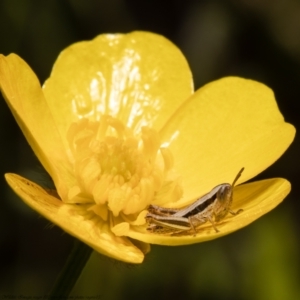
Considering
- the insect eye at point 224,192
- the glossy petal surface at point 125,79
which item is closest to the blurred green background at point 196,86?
the glossy petal surface at point 125,79

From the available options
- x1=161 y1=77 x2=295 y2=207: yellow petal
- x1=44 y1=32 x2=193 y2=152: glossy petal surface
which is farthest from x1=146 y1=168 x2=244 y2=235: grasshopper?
x1=44 y1=32 x2=193 y2=152: glossy petal surface

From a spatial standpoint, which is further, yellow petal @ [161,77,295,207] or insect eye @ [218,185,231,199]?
yellow petal @ [161,77,295,207]

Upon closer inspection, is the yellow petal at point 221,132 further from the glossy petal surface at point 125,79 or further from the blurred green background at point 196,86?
the blurred green background at point 196,86

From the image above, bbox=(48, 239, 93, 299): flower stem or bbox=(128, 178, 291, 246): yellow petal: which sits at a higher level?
bbox=(128, 178, 291, 246): yellow petal

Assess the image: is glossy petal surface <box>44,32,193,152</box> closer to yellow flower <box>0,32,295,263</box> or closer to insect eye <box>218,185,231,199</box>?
yellow flower <box>0,32,295,263</box>

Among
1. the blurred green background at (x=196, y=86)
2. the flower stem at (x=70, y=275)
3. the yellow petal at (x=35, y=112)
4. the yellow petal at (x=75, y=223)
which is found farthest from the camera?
the blurred green background at (x=196, y=86)

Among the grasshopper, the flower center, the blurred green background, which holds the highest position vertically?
the grasshopper

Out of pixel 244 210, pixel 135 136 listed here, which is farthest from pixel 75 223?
pixel 135 136
